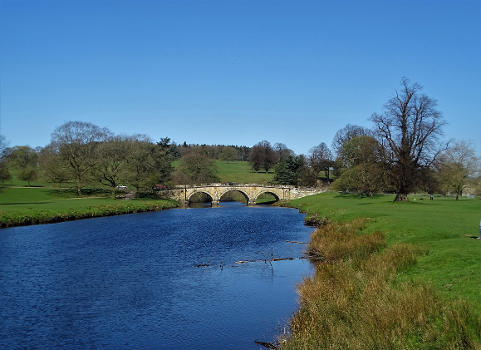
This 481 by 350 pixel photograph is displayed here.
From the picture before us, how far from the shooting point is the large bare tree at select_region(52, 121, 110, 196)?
9012 cm

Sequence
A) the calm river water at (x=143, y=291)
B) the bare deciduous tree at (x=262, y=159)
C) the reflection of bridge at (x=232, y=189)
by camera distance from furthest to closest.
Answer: the bare deciduous tree at (x=262, y=159), the reflection of bridge at (x=232, y=189), the calm river water at (x=143, y=291)

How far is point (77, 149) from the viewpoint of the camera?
9181cm

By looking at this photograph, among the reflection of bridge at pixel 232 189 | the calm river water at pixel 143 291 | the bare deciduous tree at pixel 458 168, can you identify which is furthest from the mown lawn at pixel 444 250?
the reflection of bridge at pixel 232 189

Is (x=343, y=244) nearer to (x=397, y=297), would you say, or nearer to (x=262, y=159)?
(x=397, y=297)

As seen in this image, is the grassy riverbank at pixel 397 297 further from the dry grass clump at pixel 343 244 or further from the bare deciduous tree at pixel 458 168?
the bare deciduous tree at pixel 458 168

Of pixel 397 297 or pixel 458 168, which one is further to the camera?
pixel 458 168

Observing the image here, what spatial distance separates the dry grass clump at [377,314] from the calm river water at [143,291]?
233cm

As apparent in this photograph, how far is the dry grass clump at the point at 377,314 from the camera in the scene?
13195 mm

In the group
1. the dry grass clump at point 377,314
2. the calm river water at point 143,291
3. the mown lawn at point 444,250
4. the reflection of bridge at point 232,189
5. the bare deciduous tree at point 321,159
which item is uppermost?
the bare deciduous tree at point 321,159

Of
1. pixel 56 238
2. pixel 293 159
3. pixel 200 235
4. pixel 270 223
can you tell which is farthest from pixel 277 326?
pixel 293 159

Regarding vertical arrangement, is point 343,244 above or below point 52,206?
below

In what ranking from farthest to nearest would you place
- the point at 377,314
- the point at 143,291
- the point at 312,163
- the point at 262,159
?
the point at 262,159 < the point at 312,163 < the point at 143,291 < the point at 377,314

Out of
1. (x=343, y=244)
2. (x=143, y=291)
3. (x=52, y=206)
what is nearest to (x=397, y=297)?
(x=343, y=244)

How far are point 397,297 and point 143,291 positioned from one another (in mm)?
15109
